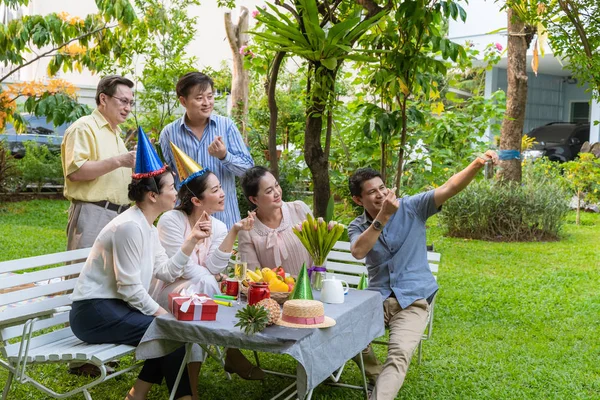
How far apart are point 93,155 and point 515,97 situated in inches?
299

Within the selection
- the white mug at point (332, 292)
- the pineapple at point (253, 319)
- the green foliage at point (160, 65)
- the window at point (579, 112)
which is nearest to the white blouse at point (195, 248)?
the white mug at point (332, 292)

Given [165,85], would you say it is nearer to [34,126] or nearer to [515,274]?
[515,274]

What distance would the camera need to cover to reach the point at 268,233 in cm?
379

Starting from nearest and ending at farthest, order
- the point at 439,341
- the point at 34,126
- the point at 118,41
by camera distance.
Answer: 1. the point at 439,341
2. the point at 118,41
3. the point at 34,126

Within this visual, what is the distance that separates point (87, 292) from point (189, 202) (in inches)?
27.5

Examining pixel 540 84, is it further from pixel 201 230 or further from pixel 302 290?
pixel 302 290

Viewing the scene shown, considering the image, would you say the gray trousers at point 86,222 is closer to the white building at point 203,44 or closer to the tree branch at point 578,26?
the tree branch at point 578,26

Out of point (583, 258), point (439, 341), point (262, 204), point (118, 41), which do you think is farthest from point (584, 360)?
point (118, 41)

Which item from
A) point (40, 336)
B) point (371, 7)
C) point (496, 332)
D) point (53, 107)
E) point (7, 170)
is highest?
point (371, 7)

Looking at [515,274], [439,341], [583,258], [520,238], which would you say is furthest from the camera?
[520,238]

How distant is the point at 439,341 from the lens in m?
5.04

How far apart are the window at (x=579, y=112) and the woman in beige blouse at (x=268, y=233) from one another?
20227 mm

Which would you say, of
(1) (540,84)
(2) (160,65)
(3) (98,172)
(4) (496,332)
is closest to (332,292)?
(3) (98,172)

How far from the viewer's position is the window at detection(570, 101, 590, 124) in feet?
72.8
